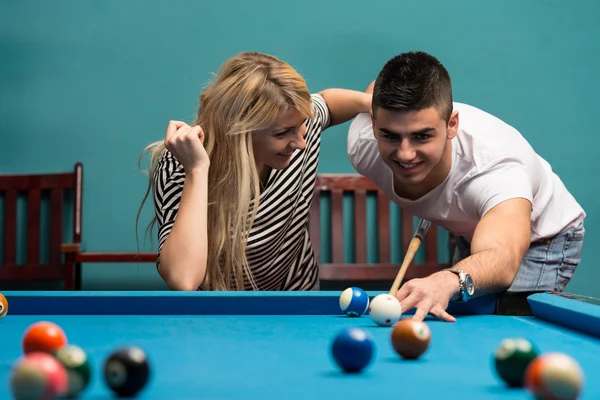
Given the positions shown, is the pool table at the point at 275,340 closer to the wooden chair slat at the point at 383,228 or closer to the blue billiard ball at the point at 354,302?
the blue billiard ball at the point at 354,302

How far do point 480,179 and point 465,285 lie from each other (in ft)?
1.85

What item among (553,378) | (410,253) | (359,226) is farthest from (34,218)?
(553,378)

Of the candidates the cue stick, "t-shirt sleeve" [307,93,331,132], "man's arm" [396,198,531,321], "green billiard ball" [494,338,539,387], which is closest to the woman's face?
"t-shirt sleeve" [307,93,331,132]

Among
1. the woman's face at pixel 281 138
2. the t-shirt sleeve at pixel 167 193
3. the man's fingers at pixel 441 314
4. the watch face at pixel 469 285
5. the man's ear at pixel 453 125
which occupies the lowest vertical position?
the man's fingers at pixel 441 314

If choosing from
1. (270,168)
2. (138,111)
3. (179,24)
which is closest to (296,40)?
(179,24)

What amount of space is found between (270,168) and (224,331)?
1011 mm

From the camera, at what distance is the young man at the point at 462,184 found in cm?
179

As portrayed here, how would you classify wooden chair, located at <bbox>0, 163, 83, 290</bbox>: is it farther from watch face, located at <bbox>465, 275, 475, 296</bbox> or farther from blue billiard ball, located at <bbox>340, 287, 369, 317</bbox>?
watch face, located at <bbox>465, 275, 475, 296</bbox>

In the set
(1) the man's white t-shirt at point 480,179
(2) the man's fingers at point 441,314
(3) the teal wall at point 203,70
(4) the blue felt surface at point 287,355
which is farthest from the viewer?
(3) the teal wall at point 203,70

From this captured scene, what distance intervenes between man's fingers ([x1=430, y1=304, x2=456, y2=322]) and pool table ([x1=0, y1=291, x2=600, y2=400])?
3 cm

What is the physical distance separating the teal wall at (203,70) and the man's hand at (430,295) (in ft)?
7.76

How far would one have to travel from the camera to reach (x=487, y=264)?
5.89 feet

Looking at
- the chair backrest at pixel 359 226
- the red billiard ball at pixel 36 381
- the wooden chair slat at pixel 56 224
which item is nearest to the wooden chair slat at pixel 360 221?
the chair backrest at pixel 359 226

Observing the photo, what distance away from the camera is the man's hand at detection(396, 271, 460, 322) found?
1.62 metres
